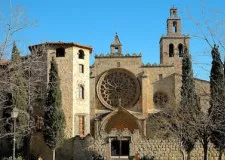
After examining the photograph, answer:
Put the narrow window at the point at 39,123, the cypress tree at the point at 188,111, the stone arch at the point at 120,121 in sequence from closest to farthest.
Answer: the cypress tree at the point at 188,111 < the narrow window at the point at 39,123 < the stone arch at the point at 120,121

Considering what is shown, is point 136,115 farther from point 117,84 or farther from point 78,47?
point 78,47

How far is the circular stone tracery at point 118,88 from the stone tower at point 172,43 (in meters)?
7.15

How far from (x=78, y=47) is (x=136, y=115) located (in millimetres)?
11075

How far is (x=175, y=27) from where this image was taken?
55.0 metres

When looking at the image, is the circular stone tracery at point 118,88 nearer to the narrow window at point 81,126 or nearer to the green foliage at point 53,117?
the narrow window at point 81,126

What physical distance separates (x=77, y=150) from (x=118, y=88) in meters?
14.1

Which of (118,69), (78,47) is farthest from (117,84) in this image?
(78,47)

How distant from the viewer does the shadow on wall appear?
3500cm

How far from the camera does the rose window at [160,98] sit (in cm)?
4744

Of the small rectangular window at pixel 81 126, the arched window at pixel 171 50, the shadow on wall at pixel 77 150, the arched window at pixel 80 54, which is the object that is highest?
the arched window at pixel 171 50

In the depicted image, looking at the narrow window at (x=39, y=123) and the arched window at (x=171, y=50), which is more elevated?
the arched window at (x=171, y=50)

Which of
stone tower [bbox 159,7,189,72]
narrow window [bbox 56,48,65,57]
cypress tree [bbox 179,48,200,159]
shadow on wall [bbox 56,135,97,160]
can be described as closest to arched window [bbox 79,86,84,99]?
narrow window [bbox 56,48,65,57]

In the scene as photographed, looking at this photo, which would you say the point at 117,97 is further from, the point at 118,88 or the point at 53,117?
the point at 53,117

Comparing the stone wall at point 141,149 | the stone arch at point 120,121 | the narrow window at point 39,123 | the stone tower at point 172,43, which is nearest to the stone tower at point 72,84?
the narrow window at point 39,123
